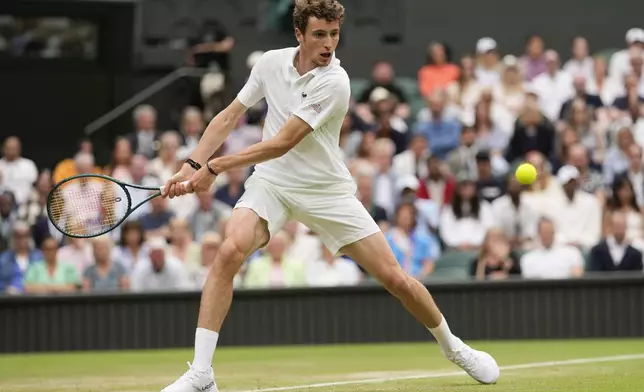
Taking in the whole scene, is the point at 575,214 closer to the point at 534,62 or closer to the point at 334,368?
the point at 534,62

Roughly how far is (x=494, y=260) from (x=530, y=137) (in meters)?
2.45

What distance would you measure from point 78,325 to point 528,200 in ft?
15.2

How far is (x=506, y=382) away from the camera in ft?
26.2

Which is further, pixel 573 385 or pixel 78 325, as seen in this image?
pixel 78 325

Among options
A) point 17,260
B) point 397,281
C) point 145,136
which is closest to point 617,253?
point 145,136

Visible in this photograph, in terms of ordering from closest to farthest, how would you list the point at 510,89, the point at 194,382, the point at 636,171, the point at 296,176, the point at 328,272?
1. the point at 194,382
2. the point at 296,176
3. the point at 328,272
4. the point at 636,171
5. the point at 510,89

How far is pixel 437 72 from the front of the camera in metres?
16.7

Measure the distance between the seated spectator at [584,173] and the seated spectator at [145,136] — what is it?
14.9 feet

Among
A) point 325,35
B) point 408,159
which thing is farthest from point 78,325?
point 325,35

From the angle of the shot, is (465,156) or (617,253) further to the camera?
(465,156)

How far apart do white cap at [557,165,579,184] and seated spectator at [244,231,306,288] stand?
2931mm

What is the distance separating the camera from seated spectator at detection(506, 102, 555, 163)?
15148 mm

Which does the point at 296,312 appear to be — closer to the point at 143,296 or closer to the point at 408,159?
the point at 143,296

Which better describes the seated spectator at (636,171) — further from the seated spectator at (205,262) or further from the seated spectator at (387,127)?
the seated spectator at (205,262)
